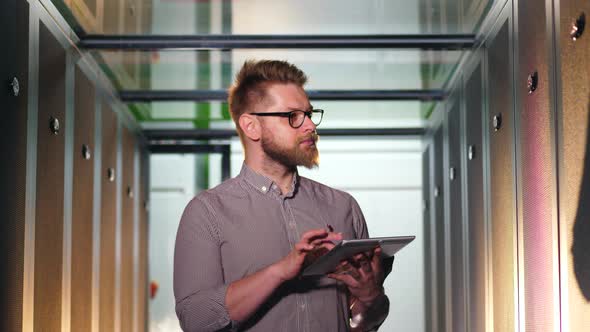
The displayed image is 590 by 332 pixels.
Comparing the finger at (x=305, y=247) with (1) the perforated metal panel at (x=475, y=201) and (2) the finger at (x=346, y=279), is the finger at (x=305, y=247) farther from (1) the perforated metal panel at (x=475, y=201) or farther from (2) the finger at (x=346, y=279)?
(1) the perforated metal panel at (x=475, y=201)

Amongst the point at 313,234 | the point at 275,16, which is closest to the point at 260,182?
the point at 313,234

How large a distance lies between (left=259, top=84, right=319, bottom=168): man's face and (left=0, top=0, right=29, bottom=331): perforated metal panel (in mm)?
1178

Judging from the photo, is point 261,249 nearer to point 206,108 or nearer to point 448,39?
point 448,39

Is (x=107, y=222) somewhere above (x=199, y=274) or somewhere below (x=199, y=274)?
above

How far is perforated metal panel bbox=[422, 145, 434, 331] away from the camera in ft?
19.3

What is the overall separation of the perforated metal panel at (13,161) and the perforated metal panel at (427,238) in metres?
3.22

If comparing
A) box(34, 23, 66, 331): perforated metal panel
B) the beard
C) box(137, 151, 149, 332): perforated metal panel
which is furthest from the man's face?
box(137, 151, 149, 332): perforated metal panel

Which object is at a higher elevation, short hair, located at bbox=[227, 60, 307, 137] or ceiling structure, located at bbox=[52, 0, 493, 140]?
ceiling structure, located at bbox=[52, 0, 493, 140]

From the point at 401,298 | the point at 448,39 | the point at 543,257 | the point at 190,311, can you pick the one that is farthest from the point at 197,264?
the point at 401,298

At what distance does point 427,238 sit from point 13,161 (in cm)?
347

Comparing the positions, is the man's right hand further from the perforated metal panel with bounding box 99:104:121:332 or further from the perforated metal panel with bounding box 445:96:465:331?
the perforated metal panel with bounding box 99:104:121:332

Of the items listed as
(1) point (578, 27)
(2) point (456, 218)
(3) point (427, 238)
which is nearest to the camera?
(1) point (578, 27)

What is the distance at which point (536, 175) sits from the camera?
125 inches

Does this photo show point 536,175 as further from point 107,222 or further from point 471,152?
point 107,222
